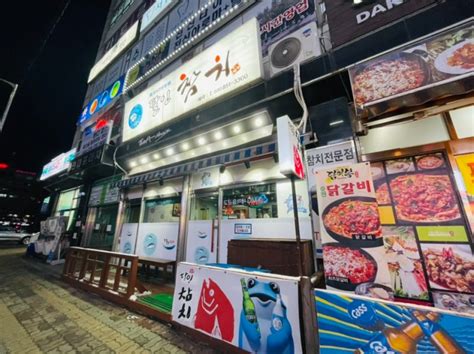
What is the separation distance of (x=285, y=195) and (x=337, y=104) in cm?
250

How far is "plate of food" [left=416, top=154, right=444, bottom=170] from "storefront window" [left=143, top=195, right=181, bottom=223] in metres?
6.78

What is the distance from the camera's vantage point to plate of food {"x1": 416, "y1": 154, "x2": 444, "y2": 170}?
3.33m

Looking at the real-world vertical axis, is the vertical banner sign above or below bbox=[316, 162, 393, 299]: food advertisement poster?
above

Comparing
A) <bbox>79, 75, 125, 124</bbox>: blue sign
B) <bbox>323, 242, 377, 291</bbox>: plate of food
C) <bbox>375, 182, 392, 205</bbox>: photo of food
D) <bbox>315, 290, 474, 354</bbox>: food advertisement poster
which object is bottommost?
<bbox>315, 290, 474, 354</bbox>: food advertisement poster

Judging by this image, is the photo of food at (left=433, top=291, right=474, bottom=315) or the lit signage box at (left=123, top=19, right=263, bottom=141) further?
the lit signage box at (left=123, top=19, right=263, bottom=141)

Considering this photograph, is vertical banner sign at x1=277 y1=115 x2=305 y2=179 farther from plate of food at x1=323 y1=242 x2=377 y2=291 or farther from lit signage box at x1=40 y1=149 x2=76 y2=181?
lit signage box at x1=40 y1=149 x2=76 y2=181

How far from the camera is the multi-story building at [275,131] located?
3182 mm

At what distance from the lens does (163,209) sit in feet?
25.9

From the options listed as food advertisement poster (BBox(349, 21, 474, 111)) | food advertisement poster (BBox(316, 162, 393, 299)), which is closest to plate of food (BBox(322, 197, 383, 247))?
food advertisement poster (BBox(316, 162, 393, 299))

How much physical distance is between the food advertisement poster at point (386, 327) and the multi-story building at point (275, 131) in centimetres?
90

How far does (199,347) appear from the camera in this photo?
2906 millimetres

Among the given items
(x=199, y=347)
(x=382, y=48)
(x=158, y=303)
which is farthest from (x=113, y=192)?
(x=382, y=48)

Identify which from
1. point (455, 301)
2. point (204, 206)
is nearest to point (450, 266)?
point (455, 301)

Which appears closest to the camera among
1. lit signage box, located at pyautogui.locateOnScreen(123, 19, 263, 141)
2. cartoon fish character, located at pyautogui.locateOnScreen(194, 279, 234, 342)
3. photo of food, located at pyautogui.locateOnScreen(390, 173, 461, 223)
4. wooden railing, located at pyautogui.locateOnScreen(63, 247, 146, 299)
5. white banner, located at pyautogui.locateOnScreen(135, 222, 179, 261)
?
cartoon fish character, located at pyautogui.locateOnScreen(194, 279, 234, 342)
